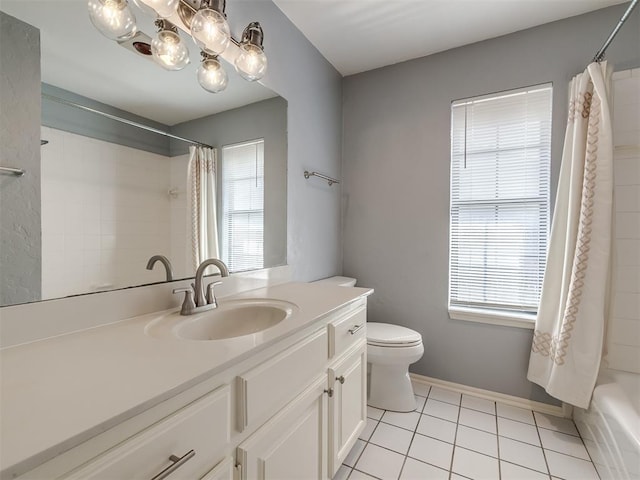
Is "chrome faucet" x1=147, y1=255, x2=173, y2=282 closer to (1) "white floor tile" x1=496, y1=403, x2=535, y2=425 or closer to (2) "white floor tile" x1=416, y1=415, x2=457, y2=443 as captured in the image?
(2) "white floor tile" x1=416, y1=415, x2=457, y2=443

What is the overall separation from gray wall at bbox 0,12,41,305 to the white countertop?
0.63 ft

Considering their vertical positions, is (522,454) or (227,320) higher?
(227,320)

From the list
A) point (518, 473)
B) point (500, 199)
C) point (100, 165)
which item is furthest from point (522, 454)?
point (100, 165)

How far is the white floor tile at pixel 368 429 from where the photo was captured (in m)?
1.63

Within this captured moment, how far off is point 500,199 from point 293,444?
1.93 m

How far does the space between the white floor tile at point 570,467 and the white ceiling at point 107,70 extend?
2.40 metres

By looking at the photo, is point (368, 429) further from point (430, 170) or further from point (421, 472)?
point (430, 170)

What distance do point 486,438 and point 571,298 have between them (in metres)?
0.91

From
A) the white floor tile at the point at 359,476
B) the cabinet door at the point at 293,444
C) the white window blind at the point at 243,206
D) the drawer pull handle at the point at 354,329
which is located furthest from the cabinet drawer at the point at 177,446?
the white floor tile at the point at 359,476

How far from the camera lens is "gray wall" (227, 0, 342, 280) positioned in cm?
170

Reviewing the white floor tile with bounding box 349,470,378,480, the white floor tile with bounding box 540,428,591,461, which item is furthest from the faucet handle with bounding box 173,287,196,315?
the white floor tile with bounding box 540,428,591,461

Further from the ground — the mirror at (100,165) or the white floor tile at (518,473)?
the mirror at (100,165)

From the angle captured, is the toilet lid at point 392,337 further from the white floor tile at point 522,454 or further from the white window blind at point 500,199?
the white floor tile at point 522,454

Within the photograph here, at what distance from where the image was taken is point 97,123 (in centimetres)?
100
